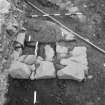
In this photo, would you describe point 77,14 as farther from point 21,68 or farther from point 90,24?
point 21,68

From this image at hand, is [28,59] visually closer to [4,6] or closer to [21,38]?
[21,38]

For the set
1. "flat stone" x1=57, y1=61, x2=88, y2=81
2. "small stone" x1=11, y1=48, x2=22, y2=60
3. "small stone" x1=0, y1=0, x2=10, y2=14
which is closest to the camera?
"flat stone" x1=57, y1=61, x2=88, y2=81

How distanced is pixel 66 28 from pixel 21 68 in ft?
6.14

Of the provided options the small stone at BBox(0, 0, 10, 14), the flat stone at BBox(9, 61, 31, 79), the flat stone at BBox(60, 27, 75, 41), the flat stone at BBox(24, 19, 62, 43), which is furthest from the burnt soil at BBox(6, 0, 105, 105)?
the small stone at BBox(0, 0, 10, 14)

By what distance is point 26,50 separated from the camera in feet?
18.4

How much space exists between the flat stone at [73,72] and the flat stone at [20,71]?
2.23ft

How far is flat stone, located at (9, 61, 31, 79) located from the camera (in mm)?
4824

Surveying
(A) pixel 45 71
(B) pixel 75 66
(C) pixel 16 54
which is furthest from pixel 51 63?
(C) pixel 16 54

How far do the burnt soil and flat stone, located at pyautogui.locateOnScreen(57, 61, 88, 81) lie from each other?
0.39 feet

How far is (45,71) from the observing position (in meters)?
4.87

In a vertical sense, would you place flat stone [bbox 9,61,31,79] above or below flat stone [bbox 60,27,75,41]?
below

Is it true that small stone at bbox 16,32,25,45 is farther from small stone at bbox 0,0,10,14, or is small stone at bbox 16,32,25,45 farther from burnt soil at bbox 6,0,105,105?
burnt soil at bbox 6,0,105,105

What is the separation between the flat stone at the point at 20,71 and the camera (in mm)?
4824

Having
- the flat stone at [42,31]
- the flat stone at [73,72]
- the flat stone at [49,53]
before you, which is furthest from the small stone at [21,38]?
the flat stone at [73,72]
